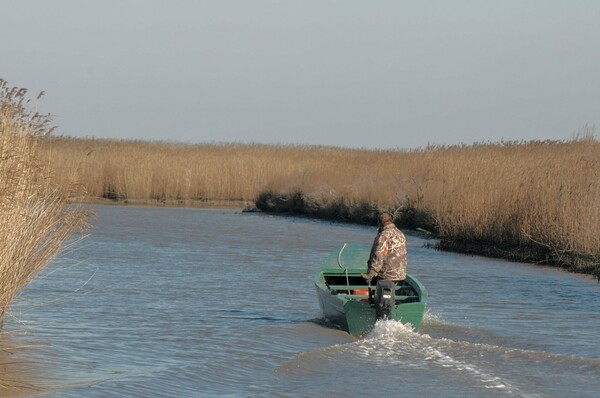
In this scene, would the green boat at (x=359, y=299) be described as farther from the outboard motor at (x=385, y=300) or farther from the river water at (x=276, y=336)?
the river water at (x=276, y=336)

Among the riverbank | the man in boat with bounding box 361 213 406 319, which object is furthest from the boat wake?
the riverbank

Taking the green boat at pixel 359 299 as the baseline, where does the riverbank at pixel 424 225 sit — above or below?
above

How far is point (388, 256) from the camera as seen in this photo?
13266mm

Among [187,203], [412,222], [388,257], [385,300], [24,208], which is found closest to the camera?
[24,208]

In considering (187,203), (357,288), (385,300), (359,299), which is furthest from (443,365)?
(187,203)

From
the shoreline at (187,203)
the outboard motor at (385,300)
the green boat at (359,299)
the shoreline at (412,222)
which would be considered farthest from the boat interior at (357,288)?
the shoreline at (187,203)

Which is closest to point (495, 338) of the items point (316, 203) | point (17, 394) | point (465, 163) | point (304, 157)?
point (17, 394)

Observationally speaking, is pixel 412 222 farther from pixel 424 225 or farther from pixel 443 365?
pixel 443 365

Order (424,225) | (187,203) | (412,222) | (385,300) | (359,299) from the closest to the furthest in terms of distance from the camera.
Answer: (385,300), (359,299), (424,225), (412,222), (187,203)

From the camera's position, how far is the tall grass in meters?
9.70

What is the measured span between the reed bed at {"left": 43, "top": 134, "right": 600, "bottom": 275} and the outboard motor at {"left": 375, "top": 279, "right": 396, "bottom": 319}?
3.83 metres

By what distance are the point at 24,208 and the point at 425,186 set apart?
2133 cm

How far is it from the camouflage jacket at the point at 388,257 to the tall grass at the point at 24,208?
3926 mm

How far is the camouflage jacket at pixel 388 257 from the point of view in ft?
43.1
